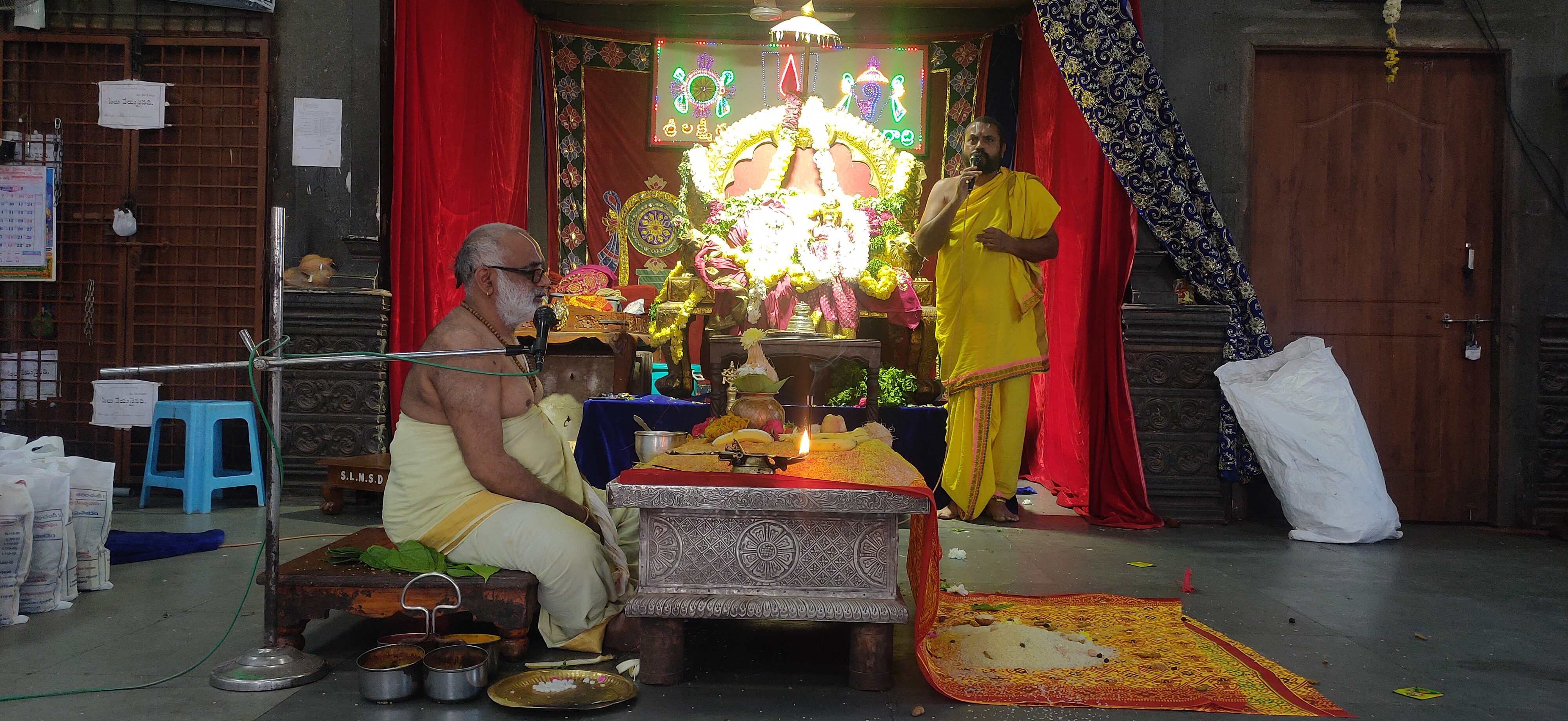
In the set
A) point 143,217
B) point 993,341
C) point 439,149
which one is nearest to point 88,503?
point 439,149

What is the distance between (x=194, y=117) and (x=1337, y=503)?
7.24 meters

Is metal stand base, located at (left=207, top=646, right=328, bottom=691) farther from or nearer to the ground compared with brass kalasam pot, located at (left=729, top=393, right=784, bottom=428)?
nearer to the ground

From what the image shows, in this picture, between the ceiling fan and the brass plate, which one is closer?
the brass plate

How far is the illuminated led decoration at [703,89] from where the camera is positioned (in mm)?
8648

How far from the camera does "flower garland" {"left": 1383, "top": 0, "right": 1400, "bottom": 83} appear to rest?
20.5 ft

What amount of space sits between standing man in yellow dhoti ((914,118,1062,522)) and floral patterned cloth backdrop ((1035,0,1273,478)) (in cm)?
54

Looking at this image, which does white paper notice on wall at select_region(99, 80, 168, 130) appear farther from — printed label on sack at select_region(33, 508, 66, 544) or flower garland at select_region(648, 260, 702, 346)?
printed label on sack at select_region(33, 508, 66, 544)

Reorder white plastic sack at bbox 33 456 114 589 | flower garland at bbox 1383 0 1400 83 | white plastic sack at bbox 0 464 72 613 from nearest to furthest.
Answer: white plastic sack at bbox 0 464 72 613, white plastic sack at bbox 33 456 114 589, flower garland at bbox 1383 0 1400 83

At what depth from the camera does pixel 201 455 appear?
583 centimetres

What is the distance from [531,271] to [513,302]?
125 mm

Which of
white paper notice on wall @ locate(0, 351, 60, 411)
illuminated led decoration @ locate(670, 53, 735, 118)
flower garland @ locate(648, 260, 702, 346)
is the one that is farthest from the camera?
illuminated led decoration @ locate(670, 53, 735, 118)

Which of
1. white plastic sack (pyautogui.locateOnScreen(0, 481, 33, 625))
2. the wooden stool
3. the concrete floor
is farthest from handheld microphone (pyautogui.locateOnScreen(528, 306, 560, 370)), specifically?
the wooden stool

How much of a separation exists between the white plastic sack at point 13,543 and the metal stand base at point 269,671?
41.6 inches

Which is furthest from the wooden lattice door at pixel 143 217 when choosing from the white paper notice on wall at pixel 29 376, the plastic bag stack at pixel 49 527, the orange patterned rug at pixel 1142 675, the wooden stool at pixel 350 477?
the orange patterned rug at pixel 1142 675
